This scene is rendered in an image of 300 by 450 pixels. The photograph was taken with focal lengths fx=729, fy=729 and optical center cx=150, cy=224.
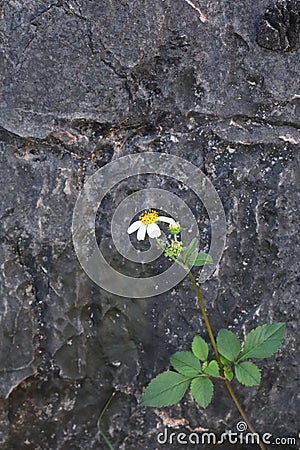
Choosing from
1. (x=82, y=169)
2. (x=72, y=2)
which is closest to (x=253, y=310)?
(x=82, y=169)

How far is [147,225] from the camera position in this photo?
Answer: 1.43 meters

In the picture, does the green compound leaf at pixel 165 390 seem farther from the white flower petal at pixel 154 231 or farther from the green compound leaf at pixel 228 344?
the white flower petal at pixel 154 231

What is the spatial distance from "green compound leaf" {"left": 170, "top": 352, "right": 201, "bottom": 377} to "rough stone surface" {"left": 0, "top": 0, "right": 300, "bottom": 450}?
0.10 metres

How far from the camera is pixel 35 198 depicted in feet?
4.66

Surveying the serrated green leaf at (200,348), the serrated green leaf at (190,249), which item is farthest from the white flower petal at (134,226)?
the serrated green leaf at (200,348)

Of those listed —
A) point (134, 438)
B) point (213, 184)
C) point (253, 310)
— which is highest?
point (213, 184)

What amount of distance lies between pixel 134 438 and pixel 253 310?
369 millimetres

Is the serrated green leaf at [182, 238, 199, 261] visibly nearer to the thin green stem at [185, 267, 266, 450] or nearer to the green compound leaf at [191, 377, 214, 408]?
the thin green stem at [185, 267, 266, 450]

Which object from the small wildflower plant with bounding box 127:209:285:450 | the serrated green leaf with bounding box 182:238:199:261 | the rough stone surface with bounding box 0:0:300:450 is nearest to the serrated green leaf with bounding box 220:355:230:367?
the small wildflower plant with bounding box 127:209:285:450

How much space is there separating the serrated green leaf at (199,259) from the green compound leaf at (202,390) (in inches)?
8.5

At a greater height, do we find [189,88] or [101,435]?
[189,88]

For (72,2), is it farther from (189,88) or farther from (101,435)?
(101,435)

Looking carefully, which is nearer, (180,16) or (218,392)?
(180,16)

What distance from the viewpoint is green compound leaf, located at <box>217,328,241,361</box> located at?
4.61ft
